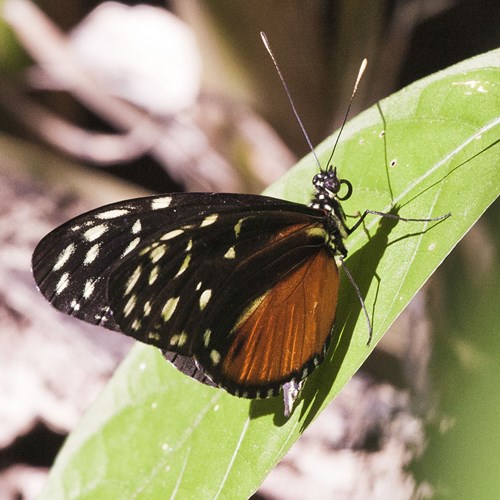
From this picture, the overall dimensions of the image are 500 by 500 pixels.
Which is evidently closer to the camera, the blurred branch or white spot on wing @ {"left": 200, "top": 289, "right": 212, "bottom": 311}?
white spot on wing @ {"left": 200, "top": 289, "right": 212, "bottom": 311}

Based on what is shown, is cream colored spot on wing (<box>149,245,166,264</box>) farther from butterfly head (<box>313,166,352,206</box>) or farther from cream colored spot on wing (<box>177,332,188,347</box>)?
butterfly head (<box>313,166,352,206</box>)

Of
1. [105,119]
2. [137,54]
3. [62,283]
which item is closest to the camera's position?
Result: [62,283]

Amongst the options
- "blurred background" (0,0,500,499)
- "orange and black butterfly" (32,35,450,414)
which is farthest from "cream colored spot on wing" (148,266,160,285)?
"blurred background" (0,0,500,499)

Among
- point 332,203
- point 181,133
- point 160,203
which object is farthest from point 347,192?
point 181,133

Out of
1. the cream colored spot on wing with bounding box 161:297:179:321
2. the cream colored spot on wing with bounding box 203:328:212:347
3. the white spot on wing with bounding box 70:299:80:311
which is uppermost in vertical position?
the white spot on wing with bounding box 70:299:80:311

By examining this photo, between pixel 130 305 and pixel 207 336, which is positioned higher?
pixel 130 305

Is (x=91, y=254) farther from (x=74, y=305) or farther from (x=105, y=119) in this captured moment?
(x=105, y=119)

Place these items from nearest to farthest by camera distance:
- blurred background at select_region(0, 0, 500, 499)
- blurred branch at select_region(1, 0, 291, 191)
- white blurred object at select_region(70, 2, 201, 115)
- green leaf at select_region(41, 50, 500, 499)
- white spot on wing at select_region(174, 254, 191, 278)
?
green leaf at select_region(41, 50, 500, 499) → white spot on wing at select_region(174, 254, 191, 278) → blurred background at select_region(0, 0, 500, 499) → blurred branch at select_region(1, 0, 291, 191) → white blurred object at select_region(70, 2, 201, 115)
